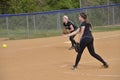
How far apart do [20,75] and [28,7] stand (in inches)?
1172

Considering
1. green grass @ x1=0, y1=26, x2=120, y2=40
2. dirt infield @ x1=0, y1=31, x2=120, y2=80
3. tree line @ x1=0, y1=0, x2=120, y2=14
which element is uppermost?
tree line @ x1=0, y1=0, x2=120, y2=14

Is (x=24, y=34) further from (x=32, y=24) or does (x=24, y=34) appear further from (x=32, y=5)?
(x=32, y=5)

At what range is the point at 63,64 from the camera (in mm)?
A: 14195

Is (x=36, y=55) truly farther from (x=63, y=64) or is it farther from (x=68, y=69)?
(x=68, y=69)

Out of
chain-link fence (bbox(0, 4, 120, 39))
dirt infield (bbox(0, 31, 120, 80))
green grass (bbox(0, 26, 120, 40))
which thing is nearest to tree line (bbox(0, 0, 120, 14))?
chain-link fence (bbox(0, 4, 120, 39))

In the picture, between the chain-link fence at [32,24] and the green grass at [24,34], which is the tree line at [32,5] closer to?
the chain-link fence at [32,24]

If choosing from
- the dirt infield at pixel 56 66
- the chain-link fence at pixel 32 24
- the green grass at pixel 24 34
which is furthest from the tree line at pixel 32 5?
the dirt infield at pixel 56 66

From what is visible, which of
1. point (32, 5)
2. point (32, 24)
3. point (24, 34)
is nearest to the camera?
point (24, 34)

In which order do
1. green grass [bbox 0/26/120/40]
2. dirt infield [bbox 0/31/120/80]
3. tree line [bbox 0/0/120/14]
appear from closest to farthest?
dirt infield [bbox 0/31/120/80] < green grass [bbox 0/26/120/40] < tree line [bbox 0/0/120/14]

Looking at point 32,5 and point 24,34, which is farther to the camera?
point 32,5

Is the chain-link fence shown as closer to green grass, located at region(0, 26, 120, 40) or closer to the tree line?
green grass, located at region(0, 26, 120, 40)

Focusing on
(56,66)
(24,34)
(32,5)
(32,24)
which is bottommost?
(24,34)

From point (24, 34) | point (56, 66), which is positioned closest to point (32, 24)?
point (24, 34)

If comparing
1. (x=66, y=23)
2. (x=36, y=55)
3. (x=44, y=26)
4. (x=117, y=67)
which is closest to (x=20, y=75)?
(x=117, y=67)
